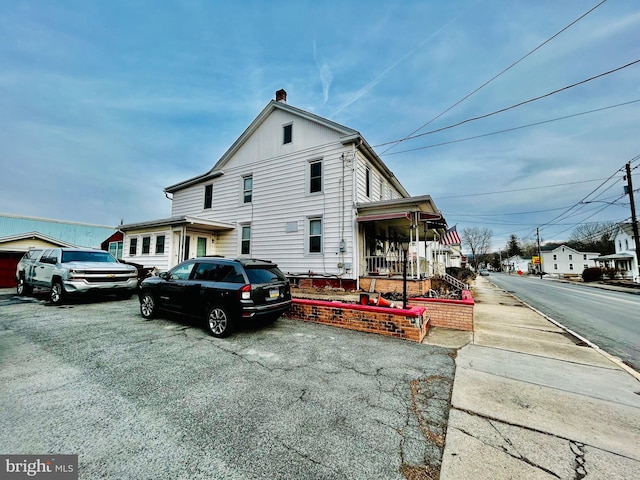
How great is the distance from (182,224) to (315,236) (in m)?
6.71

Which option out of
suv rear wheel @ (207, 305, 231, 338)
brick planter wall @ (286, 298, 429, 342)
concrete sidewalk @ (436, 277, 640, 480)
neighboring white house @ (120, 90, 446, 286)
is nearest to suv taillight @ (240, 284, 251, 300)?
suv rear wheel @ (207, 305, 231, 338)

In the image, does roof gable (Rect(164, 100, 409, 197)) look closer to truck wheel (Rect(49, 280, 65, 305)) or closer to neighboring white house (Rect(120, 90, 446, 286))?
neighboring white house (Rect(120, 90, 446, 286))

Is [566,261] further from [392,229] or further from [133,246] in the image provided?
[133,246]

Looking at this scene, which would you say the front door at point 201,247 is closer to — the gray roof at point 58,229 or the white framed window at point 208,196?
the white framed window at point 208,196

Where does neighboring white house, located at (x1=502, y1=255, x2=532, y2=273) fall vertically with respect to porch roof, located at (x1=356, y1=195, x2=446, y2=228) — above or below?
below

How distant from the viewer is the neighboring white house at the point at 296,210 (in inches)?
441

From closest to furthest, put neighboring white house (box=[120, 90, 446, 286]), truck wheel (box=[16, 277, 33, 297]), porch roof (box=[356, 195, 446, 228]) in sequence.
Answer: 1. porch roof (box=[356, 195, 446, 228])
2. truck wheel (box=[16, 277, 33, 297])
3. neighboring white house (box=[120, 90, 446, 286])

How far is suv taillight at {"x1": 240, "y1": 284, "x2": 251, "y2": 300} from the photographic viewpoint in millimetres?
5089

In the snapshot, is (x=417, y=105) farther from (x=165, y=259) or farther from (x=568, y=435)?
(x=165, y=259)

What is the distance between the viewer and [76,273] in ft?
27.1

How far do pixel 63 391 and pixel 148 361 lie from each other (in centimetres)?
102

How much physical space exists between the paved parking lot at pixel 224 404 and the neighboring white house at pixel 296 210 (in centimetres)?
637

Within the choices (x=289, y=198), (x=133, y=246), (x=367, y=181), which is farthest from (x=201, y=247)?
(x=367, y=181)

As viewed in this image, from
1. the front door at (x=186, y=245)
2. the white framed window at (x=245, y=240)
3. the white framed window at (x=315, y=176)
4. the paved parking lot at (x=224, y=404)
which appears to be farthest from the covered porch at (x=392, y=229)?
the front door at (x=186, y=245)
